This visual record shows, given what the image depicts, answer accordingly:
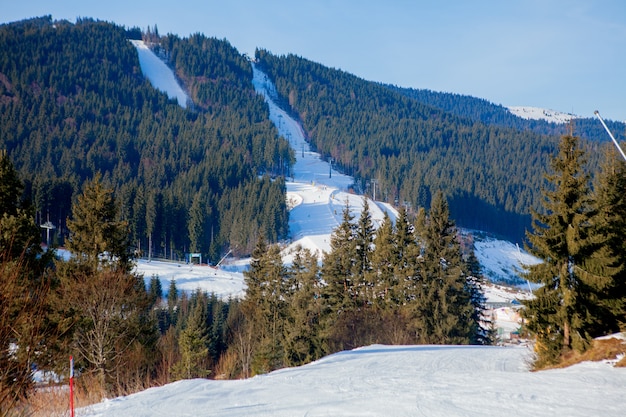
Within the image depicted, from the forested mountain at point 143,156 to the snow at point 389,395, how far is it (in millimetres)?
53049

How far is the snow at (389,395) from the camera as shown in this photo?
786 cm

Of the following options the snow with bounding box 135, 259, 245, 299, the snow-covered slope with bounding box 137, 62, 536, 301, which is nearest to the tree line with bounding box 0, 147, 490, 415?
the snow-covered slope with bounding box 137, 62, 536, 301

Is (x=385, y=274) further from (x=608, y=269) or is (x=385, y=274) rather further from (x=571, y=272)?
(x=608, y=269)

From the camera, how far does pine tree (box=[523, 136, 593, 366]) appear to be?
1349 centimetres

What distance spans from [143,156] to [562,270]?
135 m

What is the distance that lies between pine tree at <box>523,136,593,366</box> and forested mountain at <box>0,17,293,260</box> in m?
54.8

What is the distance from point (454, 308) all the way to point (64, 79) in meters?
201

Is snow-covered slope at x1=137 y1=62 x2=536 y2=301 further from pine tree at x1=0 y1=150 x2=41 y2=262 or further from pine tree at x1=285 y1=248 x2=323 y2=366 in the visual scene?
pine tree at x1=0 y1=150 x2=41 y2=262

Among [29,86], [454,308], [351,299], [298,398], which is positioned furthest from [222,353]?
[29,86]

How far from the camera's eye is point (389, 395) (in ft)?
30.0

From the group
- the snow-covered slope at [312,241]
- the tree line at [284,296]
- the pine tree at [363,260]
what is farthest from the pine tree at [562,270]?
the snow-covered slope at [312,241]

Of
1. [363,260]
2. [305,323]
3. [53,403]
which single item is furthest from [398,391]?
[363,260]

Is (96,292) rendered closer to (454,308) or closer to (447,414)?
(447,414)

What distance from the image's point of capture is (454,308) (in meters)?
28.1
